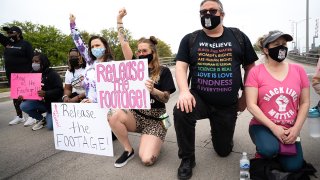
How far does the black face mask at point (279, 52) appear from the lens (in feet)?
9.43

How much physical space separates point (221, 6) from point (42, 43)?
4781cm

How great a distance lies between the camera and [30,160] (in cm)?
385

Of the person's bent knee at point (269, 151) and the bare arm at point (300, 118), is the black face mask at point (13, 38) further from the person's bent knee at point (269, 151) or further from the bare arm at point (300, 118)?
the bare arm at point (300, 118)

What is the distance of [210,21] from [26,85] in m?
3.82

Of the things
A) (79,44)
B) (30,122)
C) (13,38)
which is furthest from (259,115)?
(13,38)

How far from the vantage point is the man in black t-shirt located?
3098mm

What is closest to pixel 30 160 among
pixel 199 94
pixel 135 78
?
pixel 135 78

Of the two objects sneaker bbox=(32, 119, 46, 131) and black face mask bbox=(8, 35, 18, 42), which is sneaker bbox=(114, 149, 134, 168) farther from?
black face mask bbox=(8, 35, 18, 42)

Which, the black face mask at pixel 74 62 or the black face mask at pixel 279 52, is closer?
the black face mask at pixel 279 52

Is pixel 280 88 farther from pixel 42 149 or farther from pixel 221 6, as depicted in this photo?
pixel 42 149

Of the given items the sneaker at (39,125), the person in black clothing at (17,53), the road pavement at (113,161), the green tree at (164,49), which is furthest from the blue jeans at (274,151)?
the green tree at (164,49)

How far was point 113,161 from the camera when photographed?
362cm

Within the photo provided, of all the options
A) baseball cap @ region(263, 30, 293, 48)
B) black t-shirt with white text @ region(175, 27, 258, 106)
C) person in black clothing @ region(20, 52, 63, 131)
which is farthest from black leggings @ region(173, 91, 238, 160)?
person in black clothing @ region(20, 52, 63, 131)

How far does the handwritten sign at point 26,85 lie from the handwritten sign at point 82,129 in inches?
52.6
